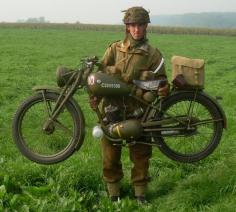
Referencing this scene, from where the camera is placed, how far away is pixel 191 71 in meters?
6.10

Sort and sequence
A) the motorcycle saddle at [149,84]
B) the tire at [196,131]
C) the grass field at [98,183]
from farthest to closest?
1. the tire at [196,131]
2. the motorcycle saddle at [149,84]
3. the grass field at [98,183]

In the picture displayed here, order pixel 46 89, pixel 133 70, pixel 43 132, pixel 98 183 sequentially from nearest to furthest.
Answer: pixel 133 70 → pixel 46 89 → pixel 43 132 → pixel 98 183

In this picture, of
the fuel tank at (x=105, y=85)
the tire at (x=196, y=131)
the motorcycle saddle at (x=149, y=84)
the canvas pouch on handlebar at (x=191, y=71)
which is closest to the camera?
the fuel tank at (x=105, y=85)

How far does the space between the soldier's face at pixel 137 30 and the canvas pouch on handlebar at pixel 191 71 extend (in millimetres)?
627

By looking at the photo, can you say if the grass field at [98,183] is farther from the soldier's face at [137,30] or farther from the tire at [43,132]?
the soldier's face at [137,30]

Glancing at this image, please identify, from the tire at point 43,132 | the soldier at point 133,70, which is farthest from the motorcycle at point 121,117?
the soldier at point 133,70

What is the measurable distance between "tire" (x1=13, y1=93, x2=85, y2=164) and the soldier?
1.15 feet

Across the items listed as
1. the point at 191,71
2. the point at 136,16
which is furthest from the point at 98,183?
the point at 136,16

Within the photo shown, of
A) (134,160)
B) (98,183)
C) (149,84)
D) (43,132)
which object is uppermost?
(149,84)

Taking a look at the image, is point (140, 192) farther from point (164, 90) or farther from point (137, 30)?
point (137, 30)

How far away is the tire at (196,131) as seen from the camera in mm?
6262

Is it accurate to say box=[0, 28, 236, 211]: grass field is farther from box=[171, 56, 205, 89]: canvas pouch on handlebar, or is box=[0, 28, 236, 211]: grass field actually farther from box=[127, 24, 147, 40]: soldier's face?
box=[127, 24, 147, 40]: soldier's face

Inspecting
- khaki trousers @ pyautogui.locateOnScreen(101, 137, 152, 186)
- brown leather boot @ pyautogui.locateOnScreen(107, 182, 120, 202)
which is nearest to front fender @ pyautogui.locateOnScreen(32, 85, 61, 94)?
khaki trousers @ pyautogui.locateOnScreen(101, 137, 152, 186)

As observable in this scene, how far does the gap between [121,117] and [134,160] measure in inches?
24.9
